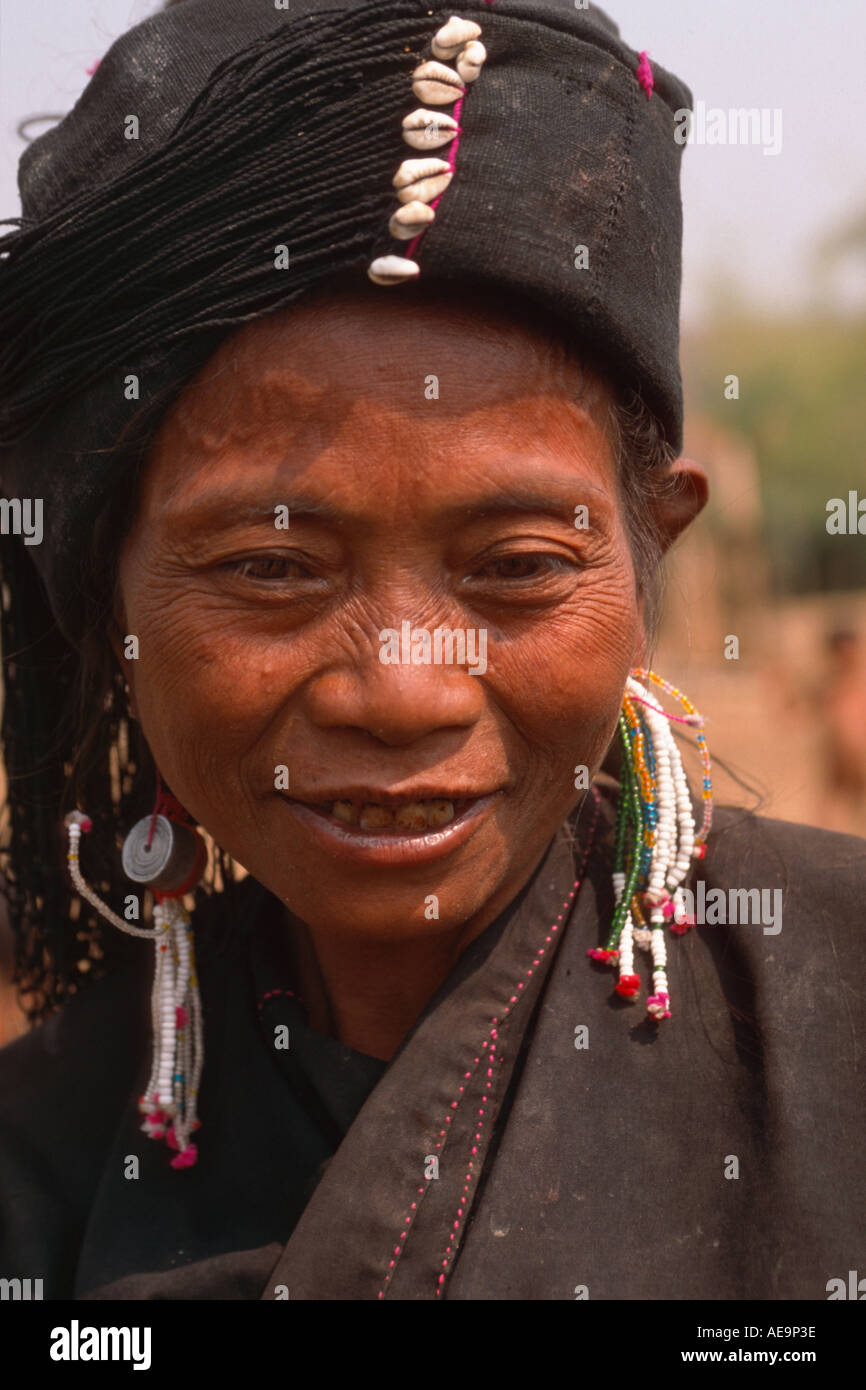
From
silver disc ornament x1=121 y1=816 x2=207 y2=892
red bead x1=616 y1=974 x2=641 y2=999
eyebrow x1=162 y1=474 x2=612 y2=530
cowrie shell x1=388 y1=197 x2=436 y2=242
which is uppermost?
cowrie shell x1=388 y1=197 x2=436 y2=242

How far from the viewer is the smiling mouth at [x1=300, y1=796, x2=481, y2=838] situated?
1.74 meters

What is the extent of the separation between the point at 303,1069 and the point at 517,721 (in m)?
0.73

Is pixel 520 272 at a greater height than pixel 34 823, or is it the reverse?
pixel 520 272

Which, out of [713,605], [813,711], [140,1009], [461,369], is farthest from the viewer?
[713,605]

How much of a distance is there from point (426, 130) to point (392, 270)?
207mm

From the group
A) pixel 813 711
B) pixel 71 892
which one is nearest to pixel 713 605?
pixel 813 711

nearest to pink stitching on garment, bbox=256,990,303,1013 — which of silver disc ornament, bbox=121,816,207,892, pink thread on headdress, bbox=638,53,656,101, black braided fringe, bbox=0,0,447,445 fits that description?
silver disc ornament, bbox=121,816,207,892

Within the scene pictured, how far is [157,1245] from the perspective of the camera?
77.7 inches

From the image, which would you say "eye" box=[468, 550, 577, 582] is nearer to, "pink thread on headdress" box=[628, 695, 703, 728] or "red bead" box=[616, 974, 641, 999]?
"pink thread on headdress" box=[628, 695, 703, 728]

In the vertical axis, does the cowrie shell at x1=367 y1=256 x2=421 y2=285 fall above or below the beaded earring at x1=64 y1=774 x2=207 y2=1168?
above

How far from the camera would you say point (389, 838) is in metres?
1.73

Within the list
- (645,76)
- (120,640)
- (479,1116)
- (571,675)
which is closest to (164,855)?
(120,640)

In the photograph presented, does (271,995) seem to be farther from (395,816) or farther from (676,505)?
(676,505)

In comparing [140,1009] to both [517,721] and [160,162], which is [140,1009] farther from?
[160,162]
